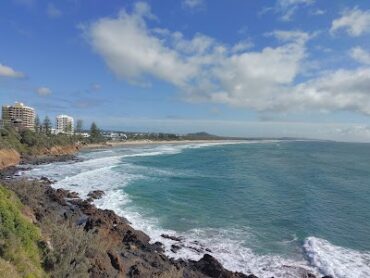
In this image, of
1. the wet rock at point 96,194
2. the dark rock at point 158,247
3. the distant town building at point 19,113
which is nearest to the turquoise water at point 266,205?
the wet rock at point 96,194

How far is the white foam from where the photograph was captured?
1909cm

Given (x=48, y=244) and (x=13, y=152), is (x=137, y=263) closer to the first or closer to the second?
(x=48, y=244)

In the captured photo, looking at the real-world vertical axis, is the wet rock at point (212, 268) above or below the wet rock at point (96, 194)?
below

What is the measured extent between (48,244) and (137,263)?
5.08m

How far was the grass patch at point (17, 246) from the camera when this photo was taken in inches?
418

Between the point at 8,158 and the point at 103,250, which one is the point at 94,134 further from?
Answer: the point at 103,250

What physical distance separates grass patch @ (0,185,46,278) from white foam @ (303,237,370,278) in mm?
14240

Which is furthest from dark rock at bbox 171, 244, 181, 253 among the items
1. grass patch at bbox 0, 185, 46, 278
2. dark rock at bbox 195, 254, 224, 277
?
grass patch at bbox 0, 185, 46, 278

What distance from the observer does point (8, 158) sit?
204ft

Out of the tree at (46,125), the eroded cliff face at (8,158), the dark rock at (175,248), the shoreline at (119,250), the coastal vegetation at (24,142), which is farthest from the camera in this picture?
the tree at (46,125)

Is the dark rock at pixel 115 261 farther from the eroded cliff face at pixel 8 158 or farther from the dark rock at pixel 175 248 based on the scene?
the eroded cliff face at pixel 8 158

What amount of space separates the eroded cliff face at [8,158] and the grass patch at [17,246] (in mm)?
46599

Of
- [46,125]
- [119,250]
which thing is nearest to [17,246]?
[119,250]

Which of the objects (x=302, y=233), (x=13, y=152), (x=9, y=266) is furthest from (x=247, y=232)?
(x=13, y=152)
